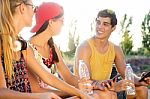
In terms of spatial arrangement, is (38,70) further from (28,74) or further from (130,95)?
(130,95)

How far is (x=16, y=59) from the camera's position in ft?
7.28

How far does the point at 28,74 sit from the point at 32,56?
0.61 ft

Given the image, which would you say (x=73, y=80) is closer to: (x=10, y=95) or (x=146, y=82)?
(x=146, y=82)

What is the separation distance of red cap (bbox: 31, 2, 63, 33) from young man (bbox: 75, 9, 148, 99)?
2.49ft

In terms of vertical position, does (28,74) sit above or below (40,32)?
below

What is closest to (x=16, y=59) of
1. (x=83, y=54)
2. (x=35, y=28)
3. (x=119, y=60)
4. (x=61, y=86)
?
(x=61, y=86)

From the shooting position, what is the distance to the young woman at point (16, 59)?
1.94 meters

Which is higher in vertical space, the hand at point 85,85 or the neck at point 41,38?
the neck at point 41,38

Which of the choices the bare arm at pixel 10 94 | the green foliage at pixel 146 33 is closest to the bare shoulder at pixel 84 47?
the bare arm at pixel 10 94

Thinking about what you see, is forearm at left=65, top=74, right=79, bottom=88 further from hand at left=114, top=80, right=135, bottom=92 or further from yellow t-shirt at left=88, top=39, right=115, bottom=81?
yellow t-shirt at left=88, top=39, right=115, bottom=81

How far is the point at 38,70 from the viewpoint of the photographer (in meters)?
2.37

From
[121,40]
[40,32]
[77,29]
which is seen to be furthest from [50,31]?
[121,40]

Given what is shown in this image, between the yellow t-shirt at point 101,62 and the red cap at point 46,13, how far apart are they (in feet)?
2.92

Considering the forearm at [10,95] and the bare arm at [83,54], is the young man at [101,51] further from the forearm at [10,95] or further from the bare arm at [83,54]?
the forearm at [10,95]
